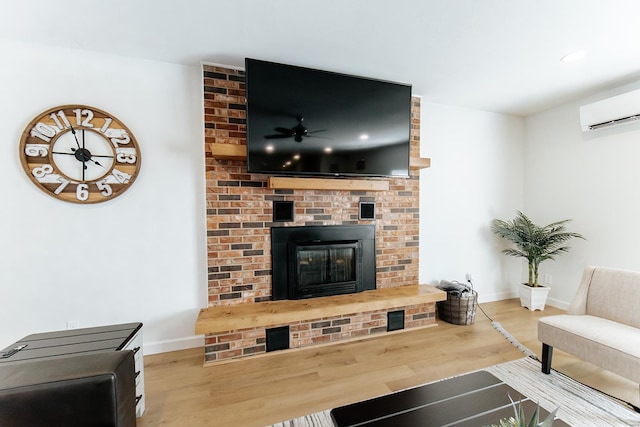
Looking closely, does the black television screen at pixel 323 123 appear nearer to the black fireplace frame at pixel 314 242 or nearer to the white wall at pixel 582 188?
the black fireplace frame at pixel 314 242

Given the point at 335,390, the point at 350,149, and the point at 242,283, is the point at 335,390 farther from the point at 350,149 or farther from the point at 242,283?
Result: the point at 350,149

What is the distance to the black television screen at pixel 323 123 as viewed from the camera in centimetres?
225

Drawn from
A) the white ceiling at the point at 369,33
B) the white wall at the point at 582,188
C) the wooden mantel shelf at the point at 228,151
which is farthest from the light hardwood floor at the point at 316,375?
the white ceiling at the point at 369,33

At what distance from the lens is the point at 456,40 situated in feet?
6.75

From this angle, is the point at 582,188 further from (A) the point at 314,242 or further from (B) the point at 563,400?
(A) the point at 314,242

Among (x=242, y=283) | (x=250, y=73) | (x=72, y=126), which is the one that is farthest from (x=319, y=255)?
(x=72, y=126)

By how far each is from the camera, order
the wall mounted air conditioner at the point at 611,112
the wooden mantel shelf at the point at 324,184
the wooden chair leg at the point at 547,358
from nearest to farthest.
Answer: the wooden chair leg at the point at 547,358, the wooden mantel shelf at the point at 324,184, the wall mounted air conditioner at the point at 611,112

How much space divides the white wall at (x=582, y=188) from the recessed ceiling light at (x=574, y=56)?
1.08 metres

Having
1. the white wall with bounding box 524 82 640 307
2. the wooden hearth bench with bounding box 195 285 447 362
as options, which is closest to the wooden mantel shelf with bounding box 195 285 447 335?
the wooden hearth bench with bounding box 195 285 447 362

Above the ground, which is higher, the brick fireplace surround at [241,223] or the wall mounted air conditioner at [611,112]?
the wall mounted air conditioner at [611,112]

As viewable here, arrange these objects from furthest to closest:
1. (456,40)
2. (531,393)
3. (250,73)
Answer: (250,73) → (456,40) → (531,393)

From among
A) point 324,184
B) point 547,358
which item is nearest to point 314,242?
point 324,184

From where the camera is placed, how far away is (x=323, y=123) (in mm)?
2428

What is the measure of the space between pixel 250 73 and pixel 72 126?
4.78 ft
